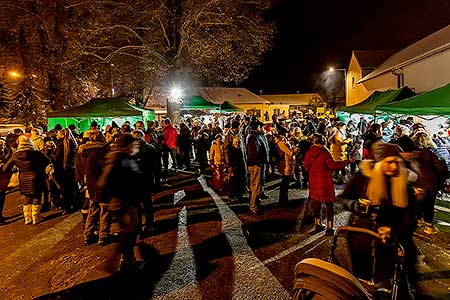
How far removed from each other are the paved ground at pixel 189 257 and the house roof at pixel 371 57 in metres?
33.0

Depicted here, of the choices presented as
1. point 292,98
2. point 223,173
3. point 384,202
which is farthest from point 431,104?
point 292,98

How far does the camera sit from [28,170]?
25.8 feet

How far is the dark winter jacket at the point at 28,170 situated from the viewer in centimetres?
778

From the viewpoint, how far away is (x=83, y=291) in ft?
16.2

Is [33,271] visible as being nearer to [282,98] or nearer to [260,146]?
[260,146]

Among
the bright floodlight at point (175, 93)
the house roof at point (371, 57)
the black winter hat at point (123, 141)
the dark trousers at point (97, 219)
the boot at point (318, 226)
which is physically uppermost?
the house roof at point (371, 57)

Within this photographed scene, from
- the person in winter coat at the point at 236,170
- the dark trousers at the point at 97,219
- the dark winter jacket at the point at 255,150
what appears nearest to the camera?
the dark trousers at the point at 97,219

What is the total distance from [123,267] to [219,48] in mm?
16632

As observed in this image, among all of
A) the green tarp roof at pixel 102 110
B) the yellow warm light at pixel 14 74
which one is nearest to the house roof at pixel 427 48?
the green tarp roof at pixel 102 110

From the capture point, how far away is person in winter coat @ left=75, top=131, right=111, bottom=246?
20.3 feet

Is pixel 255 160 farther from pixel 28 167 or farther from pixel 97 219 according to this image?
pixel 28 167

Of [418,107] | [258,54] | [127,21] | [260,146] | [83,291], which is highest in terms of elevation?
[127,21]

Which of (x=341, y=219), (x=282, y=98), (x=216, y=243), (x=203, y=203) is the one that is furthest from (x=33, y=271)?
(x=282, y=98)

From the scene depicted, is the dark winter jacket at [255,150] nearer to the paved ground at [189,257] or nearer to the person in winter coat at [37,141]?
the paved ground at [189,257]
